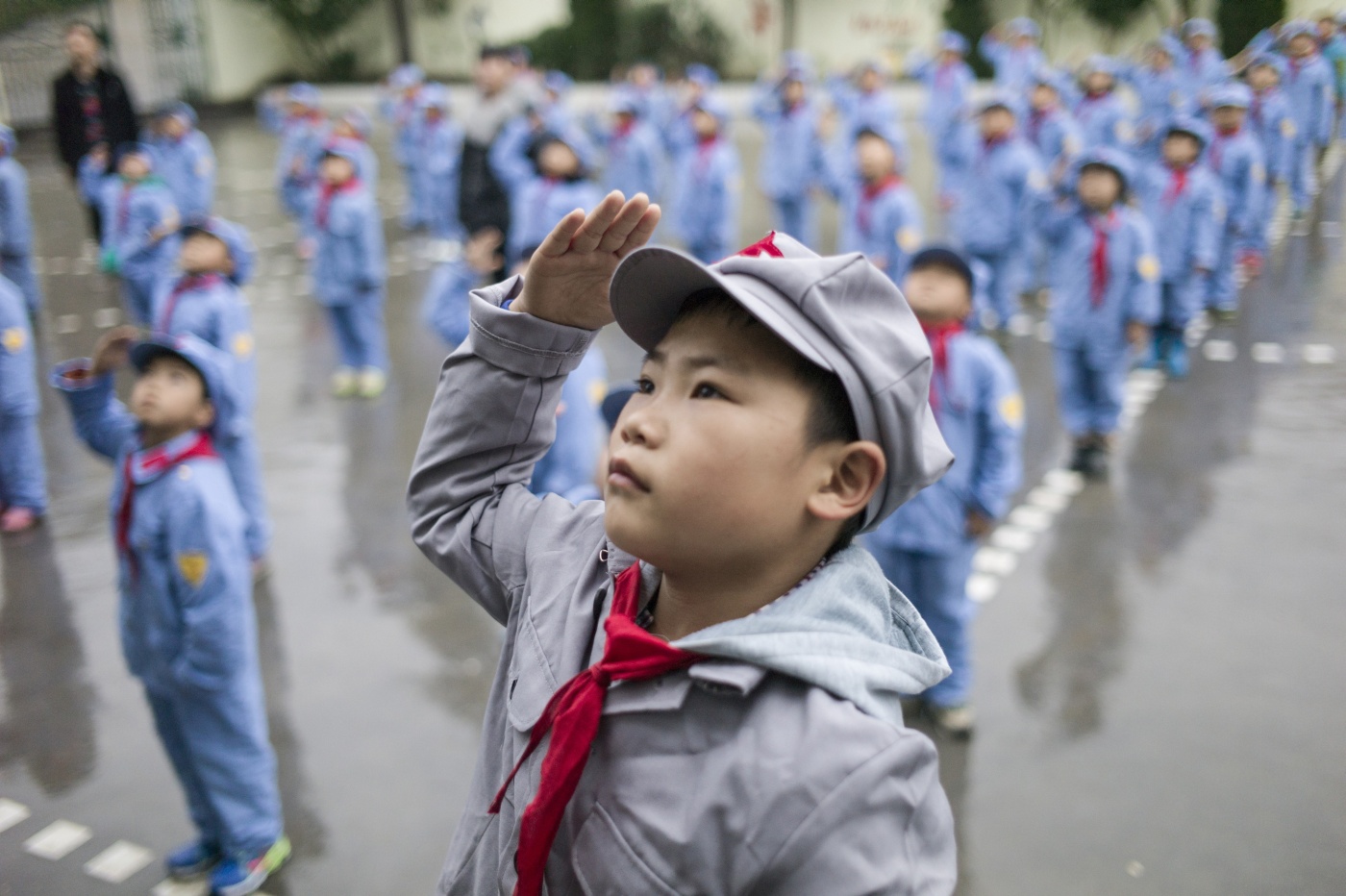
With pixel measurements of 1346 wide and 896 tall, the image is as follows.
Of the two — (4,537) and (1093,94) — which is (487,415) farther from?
(1093,94)

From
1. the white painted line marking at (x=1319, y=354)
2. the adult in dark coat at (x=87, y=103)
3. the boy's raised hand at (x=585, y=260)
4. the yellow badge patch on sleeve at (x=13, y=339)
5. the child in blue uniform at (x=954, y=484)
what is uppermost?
the adult in dark coat at (x=87, y=103)

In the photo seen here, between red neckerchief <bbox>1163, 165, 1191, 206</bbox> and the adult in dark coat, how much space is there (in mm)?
8945

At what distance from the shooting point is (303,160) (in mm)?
11781

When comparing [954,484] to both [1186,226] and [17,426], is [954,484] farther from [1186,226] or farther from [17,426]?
[1186,226]

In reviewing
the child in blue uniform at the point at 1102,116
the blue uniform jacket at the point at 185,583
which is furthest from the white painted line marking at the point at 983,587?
the child in blue uniform at the point at 1102,116

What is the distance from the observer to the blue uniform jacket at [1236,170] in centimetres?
946

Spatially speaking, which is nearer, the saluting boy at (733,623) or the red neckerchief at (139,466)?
the saluting boy at (733,623)

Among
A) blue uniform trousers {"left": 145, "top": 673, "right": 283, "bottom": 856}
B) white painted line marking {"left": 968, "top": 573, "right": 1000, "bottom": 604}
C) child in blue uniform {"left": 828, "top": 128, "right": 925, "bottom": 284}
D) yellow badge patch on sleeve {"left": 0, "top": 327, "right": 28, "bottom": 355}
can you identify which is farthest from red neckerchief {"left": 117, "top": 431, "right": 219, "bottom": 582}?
child in blue uniform {"left": 828, "top": 128, "right": 925, "bottom": 284}

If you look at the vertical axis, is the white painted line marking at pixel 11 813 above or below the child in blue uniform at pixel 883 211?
below

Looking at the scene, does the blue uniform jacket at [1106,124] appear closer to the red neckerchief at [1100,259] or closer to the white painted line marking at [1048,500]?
the red neckerchief at [1100,259]

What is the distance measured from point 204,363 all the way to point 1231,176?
9019 millimetres

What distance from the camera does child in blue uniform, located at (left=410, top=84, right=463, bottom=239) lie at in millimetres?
11961

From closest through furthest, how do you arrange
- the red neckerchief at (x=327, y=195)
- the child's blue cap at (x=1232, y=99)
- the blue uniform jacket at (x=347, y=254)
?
the blue uniform jacket at (x=347, y=254)
the red neckerchief at (x=327, y=195)
the child's blue cap at (x=1232, y=99)

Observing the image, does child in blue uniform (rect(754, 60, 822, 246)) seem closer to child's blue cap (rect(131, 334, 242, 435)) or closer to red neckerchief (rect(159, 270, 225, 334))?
red neckerchief (rect(159, 270, 225, 334))
